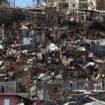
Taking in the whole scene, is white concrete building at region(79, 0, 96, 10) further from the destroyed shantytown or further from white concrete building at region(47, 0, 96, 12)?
the destroyed shantytown

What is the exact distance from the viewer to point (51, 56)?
16.7 metres

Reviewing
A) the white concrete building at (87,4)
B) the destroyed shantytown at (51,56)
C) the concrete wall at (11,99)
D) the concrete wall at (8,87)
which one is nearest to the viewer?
the concrete wall at (11,99)

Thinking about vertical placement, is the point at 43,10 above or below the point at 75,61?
above

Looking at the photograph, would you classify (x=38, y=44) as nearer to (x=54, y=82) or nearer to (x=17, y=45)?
(x=17, y=45)

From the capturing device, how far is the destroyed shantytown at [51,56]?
13727 mm

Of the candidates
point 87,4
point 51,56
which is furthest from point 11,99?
point 87,4

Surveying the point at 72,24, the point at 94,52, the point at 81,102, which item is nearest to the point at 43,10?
the point at 72,24

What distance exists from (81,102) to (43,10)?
1113cm

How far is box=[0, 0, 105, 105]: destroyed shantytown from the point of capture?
13727 mm

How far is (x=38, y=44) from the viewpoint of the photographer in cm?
1794

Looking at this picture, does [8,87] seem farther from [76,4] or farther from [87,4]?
[87,4]

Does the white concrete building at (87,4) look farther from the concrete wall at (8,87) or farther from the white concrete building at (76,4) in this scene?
the concrete wall at (8,87)

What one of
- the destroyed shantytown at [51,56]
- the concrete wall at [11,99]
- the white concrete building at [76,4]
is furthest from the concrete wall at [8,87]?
the white concrete building at [76,4]

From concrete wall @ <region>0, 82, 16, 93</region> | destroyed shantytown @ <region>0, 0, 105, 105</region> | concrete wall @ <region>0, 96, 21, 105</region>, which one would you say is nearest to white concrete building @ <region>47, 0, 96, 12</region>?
destroyed shantytown @ <region>0, 0, 105, 105</region>
